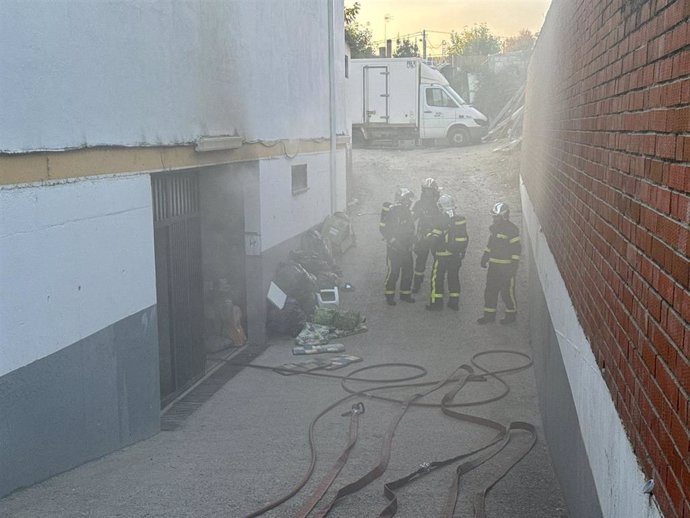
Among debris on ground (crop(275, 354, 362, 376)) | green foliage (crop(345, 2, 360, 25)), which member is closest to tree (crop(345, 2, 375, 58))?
green foliage (crop(345, 2, 360, 25))

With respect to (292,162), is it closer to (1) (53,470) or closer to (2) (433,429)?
(2) (433,429)

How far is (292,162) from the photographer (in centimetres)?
1498

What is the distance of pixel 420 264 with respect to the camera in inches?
605

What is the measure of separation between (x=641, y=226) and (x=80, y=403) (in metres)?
5.26

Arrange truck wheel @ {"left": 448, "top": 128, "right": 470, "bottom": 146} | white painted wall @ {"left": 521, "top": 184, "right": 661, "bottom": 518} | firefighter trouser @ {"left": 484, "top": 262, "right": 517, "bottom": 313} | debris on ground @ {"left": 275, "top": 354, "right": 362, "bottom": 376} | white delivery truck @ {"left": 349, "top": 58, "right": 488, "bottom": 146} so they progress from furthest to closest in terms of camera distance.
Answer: truck wheel @ {"left": 448, "top": 128, "right": 470, "bottom": 146} → white delivery truck @ {"left": 349, "top": 58, "right": 488, "bottom": 146} → firefighter trouser @ {"left": 484, "top": 262, "right": 517, "bottom": 313} → debris on ground @ {"left": 275, "top": 354, "right": 362, "bottom": 376} → white painted wall @ {"left": 521, "top": 184, "right": 661, "bottom": 518}

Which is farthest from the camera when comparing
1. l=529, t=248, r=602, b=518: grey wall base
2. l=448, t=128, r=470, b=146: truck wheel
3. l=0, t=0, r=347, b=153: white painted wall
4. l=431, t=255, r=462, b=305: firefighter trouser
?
l=448, t=128, r=470, b=146: truck wheel

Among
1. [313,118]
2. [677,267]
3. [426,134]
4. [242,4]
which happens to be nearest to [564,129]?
[677,267]

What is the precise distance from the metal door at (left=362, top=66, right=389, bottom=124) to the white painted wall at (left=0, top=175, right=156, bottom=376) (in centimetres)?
2389

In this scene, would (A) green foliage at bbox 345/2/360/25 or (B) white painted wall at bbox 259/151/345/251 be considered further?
(A) green foliage at bbox 345/2/360/25

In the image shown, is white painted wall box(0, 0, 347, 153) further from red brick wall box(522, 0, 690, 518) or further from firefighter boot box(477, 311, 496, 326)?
firefighter boot box(477, 311, 496, 326)

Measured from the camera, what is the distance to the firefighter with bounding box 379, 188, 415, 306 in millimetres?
14914

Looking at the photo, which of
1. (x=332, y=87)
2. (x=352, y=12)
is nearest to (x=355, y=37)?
(x=352, y=12)

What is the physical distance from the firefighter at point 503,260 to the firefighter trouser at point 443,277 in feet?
2.42

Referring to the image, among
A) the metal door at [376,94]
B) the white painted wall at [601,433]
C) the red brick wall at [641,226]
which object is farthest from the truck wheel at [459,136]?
the red brick wall at [641,226]
